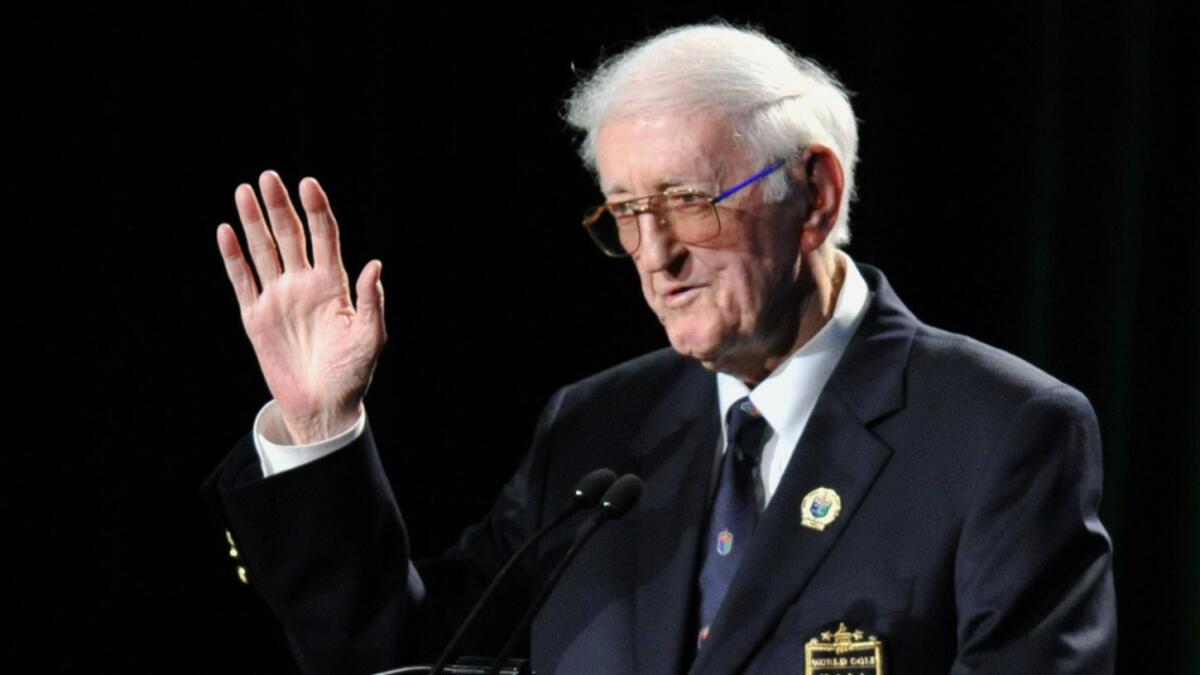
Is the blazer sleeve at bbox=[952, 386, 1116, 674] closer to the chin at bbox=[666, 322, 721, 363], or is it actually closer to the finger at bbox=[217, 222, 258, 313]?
the chin at bbox=[666, 322, 721, 363]

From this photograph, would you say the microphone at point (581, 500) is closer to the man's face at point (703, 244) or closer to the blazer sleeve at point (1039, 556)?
the man's face at point (703, 244)

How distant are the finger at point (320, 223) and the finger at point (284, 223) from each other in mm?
24

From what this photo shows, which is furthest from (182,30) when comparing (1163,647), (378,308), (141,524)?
(1163,647)

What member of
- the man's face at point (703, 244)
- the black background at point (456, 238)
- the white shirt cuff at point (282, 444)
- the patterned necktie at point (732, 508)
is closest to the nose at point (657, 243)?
the man's face at point (703, 244)

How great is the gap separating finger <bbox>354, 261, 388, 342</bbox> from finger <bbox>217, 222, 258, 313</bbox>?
0.55 ft

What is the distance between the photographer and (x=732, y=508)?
7.35 ft

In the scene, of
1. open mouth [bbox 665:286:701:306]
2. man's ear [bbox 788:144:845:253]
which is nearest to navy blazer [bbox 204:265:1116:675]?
man's ear [bbox 788:144:845:253]

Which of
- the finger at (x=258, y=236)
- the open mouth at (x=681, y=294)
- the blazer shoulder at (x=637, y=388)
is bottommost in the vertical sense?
the blazer shoulder at (x=637, y=388)

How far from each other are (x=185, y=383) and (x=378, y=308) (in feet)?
4.25

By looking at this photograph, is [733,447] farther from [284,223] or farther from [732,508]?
[284,223]

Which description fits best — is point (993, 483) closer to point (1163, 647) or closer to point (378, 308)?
point (378, 308)

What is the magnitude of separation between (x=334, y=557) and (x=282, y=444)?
Result: 0.18m

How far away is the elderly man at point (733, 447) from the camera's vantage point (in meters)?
2.05

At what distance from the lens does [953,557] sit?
2.05m
